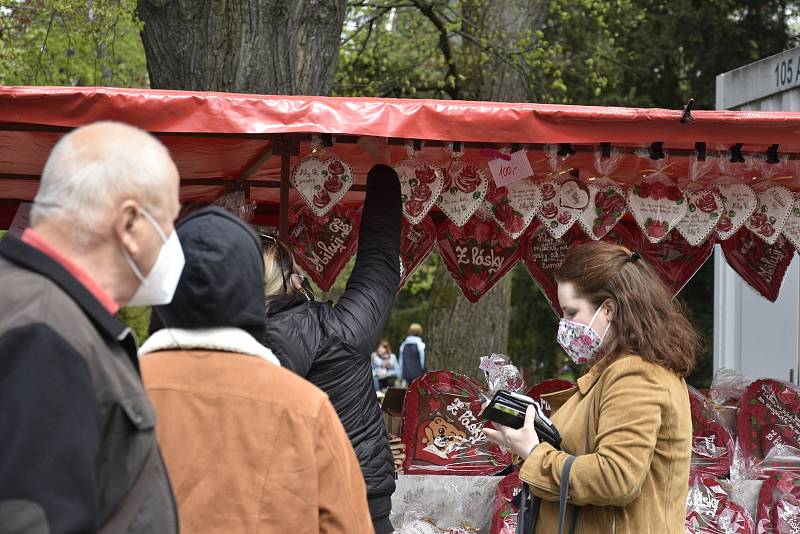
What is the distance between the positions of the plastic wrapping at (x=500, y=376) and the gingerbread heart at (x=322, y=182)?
45.1 inches

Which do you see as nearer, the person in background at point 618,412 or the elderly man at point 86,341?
the elderly man at point 86,341

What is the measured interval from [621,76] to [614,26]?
0.80m

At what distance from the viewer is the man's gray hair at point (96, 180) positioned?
160cm

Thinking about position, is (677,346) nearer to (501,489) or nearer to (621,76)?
(501,489)

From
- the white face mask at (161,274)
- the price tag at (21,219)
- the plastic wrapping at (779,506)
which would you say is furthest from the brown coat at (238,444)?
the price tag at (21,219)

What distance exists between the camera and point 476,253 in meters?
5.59

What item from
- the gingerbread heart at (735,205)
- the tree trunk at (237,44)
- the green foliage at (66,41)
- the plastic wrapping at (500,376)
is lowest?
the plastic wrapping at (500,376)

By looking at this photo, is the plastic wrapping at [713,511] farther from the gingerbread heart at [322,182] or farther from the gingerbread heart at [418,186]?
the gingerbread heart at [322,182]

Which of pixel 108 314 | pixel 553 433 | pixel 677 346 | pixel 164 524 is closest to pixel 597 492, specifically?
pixel 553 433

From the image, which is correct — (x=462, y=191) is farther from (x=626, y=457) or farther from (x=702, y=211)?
(x=626, y=457)

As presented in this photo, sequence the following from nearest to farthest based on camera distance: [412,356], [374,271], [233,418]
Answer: [233,418]
[374,271]
[412,356]

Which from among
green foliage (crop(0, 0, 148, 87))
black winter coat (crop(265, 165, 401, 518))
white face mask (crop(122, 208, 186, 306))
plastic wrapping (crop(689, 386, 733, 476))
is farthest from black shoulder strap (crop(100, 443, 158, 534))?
green foliage (crop(0, 0, 148, 87))

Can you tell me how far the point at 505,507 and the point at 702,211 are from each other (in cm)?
177

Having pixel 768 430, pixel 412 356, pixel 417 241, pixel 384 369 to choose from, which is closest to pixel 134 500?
pixel 417 241
